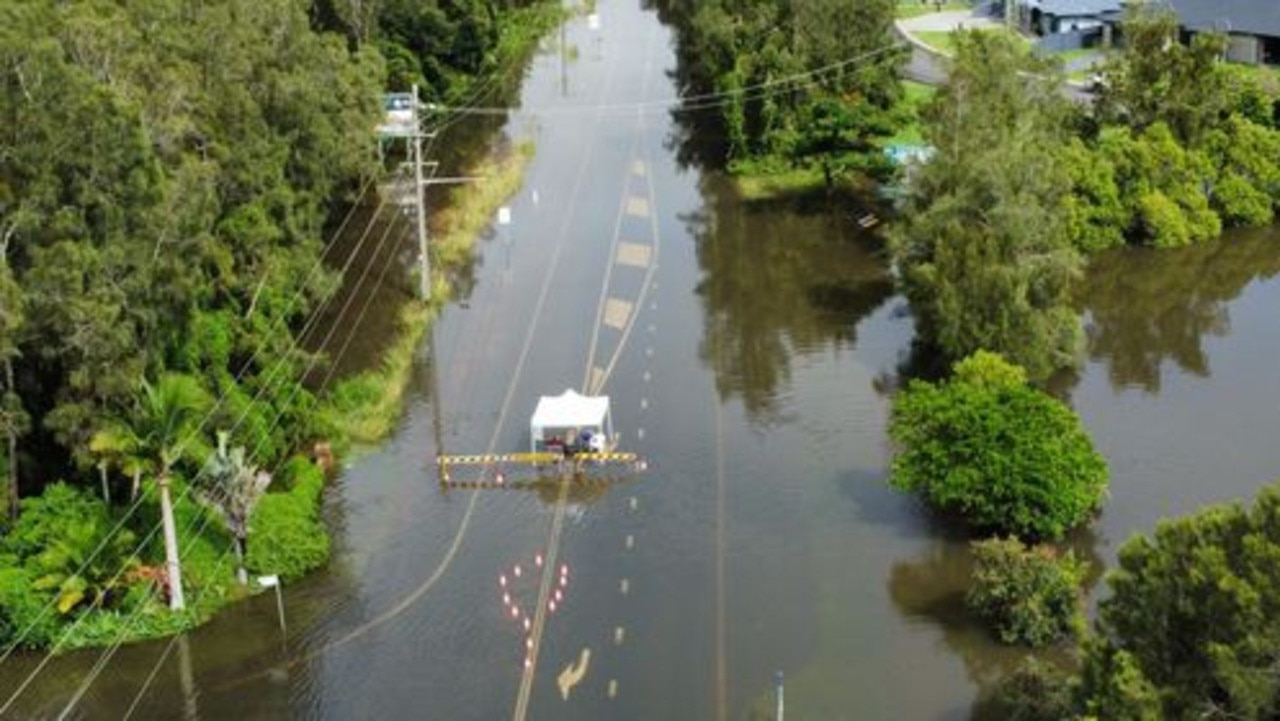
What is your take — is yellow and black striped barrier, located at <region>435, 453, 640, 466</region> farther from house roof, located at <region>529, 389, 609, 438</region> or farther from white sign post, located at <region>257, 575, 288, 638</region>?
white sign post, located at <region>257, 575, 288, 638</region>

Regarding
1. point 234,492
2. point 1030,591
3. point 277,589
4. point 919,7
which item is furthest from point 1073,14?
point 277,589

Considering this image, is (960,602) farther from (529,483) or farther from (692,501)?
(529,483)

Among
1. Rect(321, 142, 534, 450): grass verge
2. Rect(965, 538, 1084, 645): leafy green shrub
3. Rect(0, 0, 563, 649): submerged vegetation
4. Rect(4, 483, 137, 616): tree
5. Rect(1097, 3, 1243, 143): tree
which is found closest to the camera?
Rect(965, 538, 1084, 645): leafy green shrub

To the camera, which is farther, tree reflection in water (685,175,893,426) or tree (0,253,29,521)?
tree reflection in water (685,175,893,426)

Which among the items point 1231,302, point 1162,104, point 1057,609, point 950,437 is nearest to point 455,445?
point 950,437

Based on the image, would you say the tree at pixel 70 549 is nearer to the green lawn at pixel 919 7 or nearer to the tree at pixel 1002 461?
the tree at pixel 1002 461

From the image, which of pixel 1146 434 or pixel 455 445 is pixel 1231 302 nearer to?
pixel 1146 434

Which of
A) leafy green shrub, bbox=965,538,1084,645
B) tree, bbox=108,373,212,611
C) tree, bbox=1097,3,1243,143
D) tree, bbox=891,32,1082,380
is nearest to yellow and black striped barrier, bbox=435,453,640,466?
tree, bbox=108,373,212,611

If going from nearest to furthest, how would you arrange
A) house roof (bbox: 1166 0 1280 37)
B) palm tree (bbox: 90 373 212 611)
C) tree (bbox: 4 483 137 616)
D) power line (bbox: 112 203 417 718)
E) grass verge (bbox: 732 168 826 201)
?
power line (bbox: 112 203 417 718) < palm tree (bbox: 90 373 212 611) < tree (bbox: 4 483 137 616) < grass verge (bbox: 732 168 826 201) < house roof (bbox: 1166 0 1280 37)
